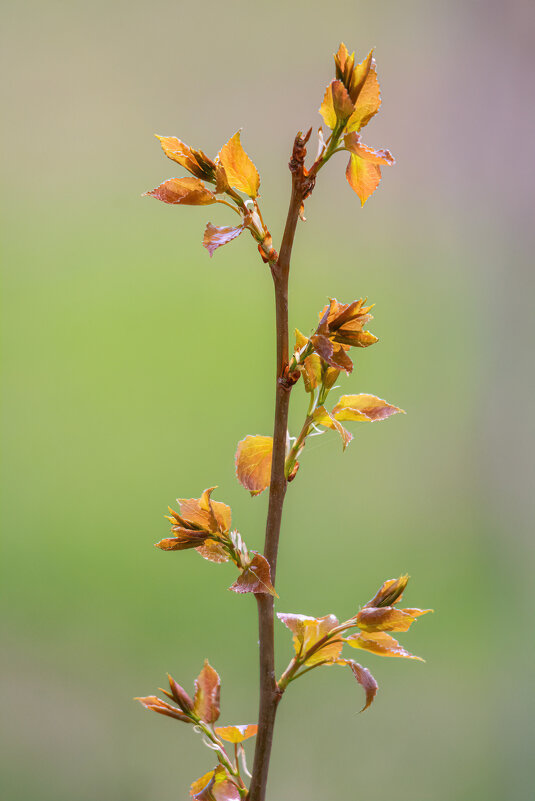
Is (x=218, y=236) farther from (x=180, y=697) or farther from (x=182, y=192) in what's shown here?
(x=180, y=697)

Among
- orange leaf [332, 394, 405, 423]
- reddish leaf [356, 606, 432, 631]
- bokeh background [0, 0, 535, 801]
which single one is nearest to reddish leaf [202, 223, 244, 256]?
orange leaf [332, 394, 405, 423]

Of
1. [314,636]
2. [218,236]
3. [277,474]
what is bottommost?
[314,636]

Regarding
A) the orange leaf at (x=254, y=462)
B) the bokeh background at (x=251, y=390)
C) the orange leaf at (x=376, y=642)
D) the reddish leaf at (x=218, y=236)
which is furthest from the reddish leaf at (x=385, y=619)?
the bokeh background at (x=251, y=390)

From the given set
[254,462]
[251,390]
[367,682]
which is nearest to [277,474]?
[254,462]

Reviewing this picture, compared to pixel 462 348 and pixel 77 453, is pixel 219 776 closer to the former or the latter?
pixel 77 453

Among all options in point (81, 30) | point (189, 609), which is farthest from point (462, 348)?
point (81, 30)
